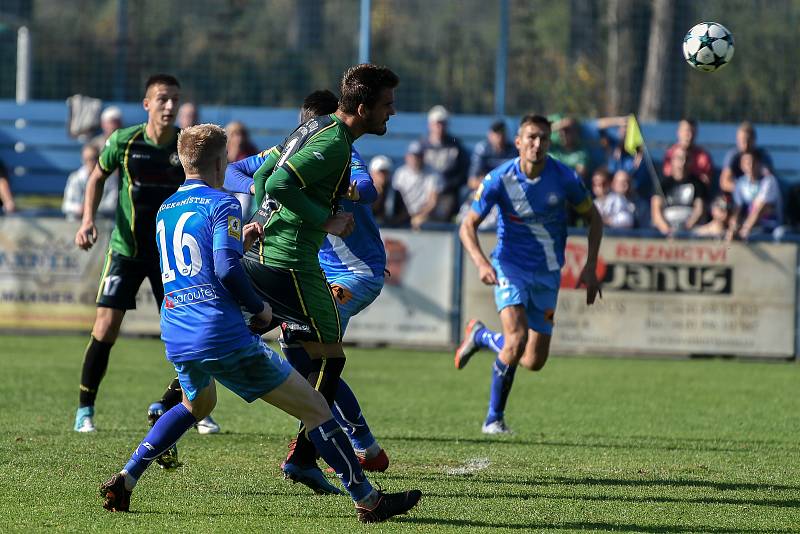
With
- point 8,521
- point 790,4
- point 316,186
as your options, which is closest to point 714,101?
point 790,4

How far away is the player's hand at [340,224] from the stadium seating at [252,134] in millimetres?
11410

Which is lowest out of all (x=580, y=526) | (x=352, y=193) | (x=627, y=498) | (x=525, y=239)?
(x=627, y=498)

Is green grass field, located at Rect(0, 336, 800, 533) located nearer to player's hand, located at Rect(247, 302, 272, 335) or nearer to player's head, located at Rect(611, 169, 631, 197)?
player's hand, located at Rect(247, 302, 272, 335)

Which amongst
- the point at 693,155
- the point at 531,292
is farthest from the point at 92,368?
the point at 693,155

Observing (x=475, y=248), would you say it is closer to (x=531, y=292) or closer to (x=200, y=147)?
(x=531, y=292)

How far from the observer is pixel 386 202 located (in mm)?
15547

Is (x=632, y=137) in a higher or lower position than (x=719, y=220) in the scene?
higher

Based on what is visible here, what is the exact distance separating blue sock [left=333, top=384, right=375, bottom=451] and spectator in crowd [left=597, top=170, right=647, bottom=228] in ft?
28.3

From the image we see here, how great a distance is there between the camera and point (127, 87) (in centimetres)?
1842

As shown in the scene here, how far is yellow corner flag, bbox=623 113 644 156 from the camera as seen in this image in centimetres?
1662

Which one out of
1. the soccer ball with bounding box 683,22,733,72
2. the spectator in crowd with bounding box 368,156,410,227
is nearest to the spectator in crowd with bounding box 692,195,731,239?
the spectator in crowd with bounding box 368,156,410,227

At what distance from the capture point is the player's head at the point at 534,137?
9078mm

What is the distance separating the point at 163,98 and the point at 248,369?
3.27 meters

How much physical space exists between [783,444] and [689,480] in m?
1.83
